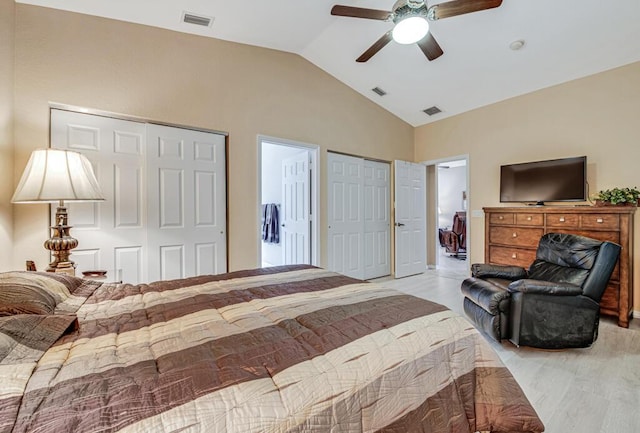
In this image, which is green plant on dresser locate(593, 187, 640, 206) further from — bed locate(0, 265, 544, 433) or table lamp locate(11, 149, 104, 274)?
table lamp locate(11, 149, 104, 274)

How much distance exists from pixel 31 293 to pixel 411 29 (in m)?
2.68

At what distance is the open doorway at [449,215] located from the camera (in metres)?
5.67

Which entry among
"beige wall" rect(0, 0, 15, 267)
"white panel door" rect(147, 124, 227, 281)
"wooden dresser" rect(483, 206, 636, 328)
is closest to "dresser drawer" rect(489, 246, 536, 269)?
"wooden dresser" rect(483, 206, 636, 328)

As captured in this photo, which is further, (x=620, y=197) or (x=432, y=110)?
(x=432, y=110)

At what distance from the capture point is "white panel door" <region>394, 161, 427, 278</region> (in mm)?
4910

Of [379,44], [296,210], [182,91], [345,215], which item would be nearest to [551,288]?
[379,44]

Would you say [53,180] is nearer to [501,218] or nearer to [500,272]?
[500,272]

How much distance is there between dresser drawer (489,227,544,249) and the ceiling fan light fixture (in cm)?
266

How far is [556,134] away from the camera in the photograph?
3707 mm

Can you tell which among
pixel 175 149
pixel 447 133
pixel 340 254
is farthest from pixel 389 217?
pixel 175 149

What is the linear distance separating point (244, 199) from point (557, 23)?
3.61 metres

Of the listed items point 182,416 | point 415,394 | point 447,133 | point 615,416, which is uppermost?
point 447,133

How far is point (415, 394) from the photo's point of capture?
927 mm

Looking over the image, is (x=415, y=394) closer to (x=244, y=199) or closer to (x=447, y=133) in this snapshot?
(x=244, y=199)
